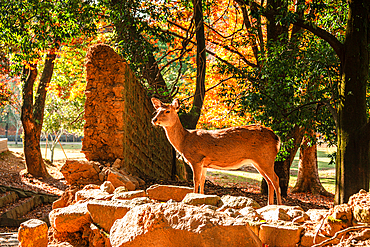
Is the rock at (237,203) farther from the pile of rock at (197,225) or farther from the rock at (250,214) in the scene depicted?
the rock at (250,214)

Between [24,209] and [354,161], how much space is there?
323 inches

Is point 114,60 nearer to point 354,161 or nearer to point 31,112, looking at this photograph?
point 354,161

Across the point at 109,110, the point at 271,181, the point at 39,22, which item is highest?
the point at 39,22

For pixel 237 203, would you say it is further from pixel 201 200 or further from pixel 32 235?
pixel 32 235

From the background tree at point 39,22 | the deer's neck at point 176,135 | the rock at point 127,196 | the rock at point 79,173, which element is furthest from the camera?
the background tree at point 39,22

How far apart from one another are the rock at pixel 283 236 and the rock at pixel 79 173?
462 centimetres

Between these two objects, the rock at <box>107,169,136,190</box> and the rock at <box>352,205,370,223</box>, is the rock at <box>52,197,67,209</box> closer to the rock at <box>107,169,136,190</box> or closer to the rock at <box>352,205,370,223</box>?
the rock at <box>107,169,136,190</box>

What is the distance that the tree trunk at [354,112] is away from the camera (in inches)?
235

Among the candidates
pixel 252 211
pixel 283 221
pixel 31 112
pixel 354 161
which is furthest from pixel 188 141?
pixel 31 112

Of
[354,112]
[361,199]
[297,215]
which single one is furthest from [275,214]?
[354,112]

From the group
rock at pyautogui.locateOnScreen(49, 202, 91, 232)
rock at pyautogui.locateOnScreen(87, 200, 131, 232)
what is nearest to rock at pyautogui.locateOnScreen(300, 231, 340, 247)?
rock at pyautogui.locateOnScreen(87, 200, 131, 232)

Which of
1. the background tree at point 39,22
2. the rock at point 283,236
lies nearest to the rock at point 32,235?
the rock at point 283,236

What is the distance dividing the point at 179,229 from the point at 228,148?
2760mm

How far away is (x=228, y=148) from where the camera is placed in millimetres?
5684
